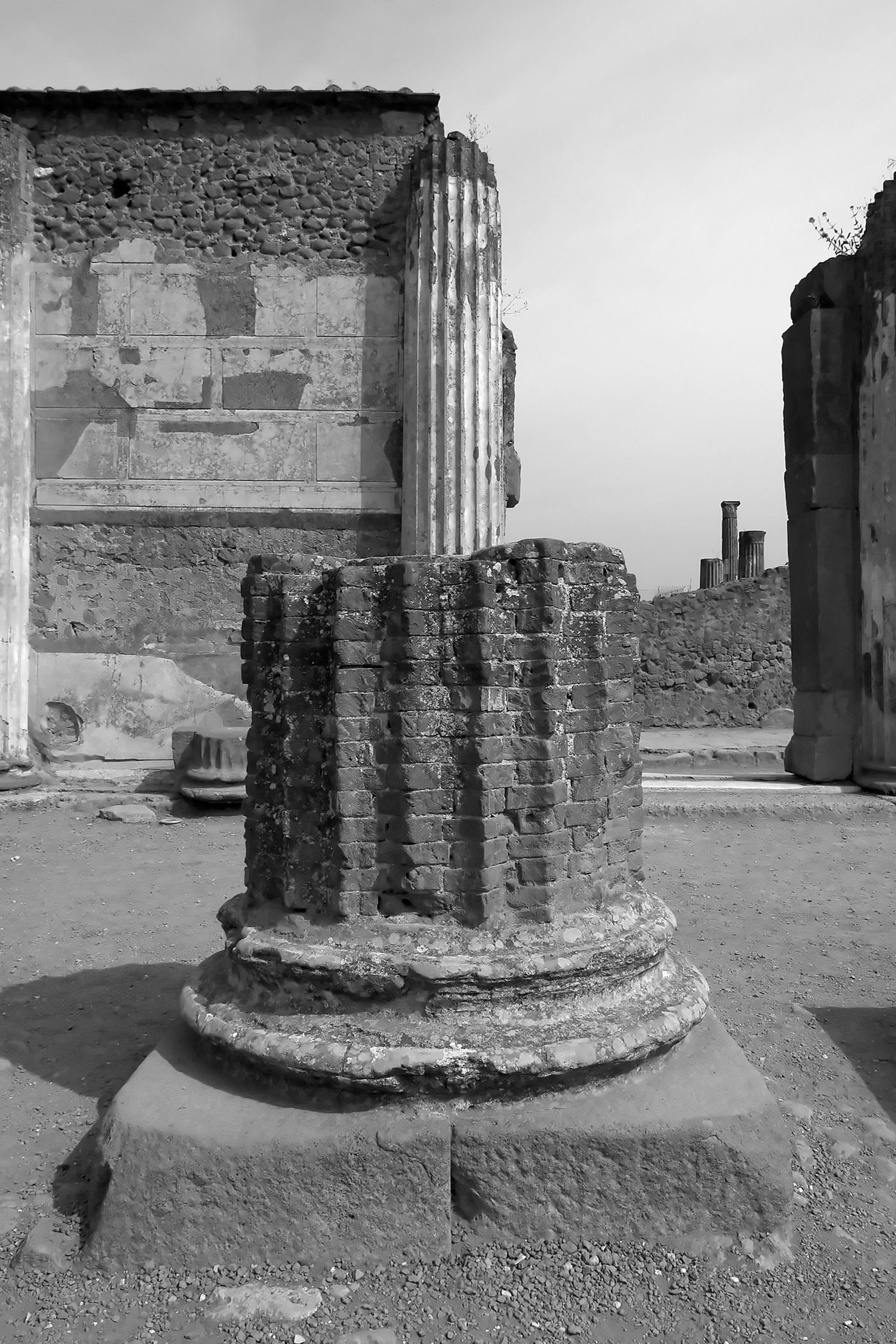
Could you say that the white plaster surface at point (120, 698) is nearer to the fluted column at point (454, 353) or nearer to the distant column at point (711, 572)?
the fluted column at point (454, 353)

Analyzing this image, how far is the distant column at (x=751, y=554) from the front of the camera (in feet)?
91.7

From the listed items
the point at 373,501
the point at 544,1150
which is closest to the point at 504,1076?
the point at 544,1150

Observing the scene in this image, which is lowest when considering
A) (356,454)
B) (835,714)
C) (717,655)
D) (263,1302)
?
(263,1302)

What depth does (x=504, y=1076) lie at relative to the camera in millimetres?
2242

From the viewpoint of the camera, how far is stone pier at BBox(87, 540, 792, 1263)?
2146 millimetres

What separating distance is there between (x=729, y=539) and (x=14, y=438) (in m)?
24.8

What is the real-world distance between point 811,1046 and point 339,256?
24.7 feet

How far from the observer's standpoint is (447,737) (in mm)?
2475

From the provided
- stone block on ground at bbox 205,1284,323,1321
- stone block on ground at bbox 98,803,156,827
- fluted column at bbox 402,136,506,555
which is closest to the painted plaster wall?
fluted column at bbox 402,136,506,555

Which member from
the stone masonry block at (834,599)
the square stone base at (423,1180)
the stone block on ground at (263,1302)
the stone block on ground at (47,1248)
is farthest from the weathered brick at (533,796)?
the stone masonry block at (834,599)

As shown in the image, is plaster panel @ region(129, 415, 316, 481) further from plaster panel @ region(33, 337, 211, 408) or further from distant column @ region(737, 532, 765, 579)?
distant column @ region(737, 532, 765, 579)

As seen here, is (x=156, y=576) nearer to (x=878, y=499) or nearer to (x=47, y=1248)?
(x=878, y=499)

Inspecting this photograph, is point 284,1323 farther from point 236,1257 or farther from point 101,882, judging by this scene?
point 101,882

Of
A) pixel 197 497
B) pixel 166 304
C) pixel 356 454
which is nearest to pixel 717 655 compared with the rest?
pixel 356 454
